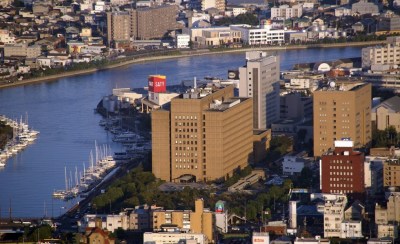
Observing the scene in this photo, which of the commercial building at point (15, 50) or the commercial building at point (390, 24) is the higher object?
the commercial building at point (390, 24)

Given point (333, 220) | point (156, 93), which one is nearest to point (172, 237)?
point (333, 220)

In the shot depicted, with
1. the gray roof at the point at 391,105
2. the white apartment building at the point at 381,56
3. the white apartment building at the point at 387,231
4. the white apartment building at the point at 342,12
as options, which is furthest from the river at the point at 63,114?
the white apartment building at the point at 342,12

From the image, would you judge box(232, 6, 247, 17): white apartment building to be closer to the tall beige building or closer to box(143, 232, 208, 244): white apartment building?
the tall beige building

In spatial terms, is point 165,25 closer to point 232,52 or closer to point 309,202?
point 232,52

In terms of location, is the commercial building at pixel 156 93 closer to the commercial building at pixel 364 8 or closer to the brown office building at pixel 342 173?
the brown office building at pixel 342 173

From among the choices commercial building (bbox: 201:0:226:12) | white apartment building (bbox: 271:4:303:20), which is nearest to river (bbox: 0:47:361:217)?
white apartment building (bbox: 271:4:303:20)

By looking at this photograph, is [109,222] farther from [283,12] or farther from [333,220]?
[283,12]
